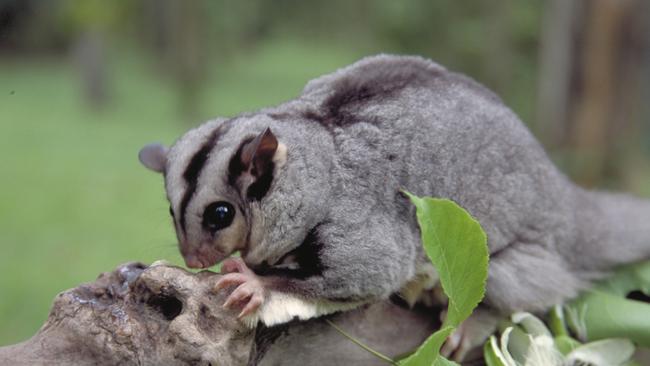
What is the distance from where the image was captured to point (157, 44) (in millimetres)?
17797

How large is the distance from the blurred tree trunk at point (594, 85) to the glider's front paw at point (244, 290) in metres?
5.46

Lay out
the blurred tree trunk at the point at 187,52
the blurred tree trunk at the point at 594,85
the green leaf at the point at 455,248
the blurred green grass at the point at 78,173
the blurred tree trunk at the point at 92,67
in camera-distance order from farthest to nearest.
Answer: the blurred tree trunk at the point at 92,67 < the blurred tree trunk at the point at 187,52 < the blurred tree trunk at the point at 594,85 < the blurred green grass at the point at 78,173 < the green leaf at the point at 455,248

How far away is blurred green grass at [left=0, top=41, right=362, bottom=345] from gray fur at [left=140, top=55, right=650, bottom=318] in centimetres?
45

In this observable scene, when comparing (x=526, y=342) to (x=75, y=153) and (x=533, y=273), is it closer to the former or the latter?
(x=533, y=273)

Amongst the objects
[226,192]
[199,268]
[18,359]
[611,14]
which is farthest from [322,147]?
[611,14]

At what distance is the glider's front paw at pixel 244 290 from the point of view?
222 cm

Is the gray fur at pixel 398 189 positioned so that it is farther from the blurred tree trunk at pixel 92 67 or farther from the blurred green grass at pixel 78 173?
the blurred tree trunk at pixel 92 67

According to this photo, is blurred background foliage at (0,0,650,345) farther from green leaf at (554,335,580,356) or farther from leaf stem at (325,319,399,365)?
green leaf at (554,335,580,356)

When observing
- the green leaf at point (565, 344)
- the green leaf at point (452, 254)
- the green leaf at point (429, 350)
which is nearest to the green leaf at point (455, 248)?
the green leaf at point (452, 254)

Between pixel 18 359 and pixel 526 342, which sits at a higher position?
pixel 18 359

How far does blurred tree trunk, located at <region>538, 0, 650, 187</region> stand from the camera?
6930 millimetres

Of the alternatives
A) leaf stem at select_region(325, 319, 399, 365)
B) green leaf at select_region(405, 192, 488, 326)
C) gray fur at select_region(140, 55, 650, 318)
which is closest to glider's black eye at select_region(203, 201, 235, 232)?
gray fur at select_region(140, 55, 650, 318)

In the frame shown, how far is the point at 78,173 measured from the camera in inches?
338

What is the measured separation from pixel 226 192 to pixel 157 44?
52.5 feet
